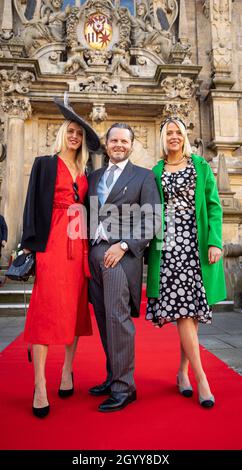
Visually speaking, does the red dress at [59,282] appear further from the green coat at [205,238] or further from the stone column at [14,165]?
the stone column at [14,165]

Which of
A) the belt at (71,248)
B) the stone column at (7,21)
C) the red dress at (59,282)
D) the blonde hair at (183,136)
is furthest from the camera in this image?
the stone column at (7,21)

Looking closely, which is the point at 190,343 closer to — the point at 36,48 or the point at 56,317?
the point at 56,317

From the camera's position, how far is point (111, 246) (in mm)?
2309

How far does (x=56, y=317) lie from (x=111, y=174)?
41.0 inches

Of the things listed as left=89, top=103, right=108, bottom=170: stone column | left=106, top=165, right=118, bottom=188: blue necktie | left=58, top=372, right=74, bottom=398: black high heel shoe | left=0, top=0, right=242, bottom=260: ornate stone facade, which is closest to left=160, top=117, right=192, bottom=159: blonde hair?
left=106, top=165, right=118, bottom=188: blue necktie

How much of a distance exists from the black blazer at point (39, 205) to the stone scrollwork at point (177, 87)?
9.25 metres

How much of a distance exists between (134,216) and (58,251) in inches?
21.9

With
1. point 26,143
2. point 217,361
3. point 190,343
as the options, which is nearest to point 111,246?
point 190,343

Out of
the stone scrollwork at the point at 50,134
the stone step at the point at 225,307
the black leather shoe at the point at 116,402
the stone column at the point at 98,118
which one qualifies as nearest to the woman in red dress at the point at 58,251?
the black leather shoe at the point at 116,402

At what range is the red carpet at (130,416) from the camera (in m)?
1.72

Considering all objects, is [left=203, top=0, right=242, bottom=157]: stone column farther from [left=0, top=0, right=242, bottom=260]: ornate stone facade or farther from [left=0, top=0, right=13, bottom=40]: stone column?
[left=0, top=0, right=13, bottom=40]: stone column

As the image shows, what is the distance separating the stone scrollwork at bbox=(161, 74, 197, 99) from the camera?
10.7m

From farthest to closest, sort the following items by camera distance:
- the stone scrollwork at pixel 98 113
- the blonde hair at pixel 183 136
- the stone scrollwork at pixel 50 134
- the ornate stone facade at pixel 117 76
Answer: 1. the stone scrollwork at pixel 50 134
2. the stone scrollwork at pixel 98 113
3. the ornate stone facade at pixel 117 76
4. the blonde hair at pixel 183 136

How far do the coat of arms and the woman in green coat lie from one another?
10.3 metres
